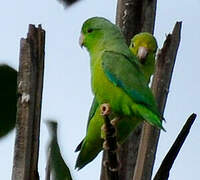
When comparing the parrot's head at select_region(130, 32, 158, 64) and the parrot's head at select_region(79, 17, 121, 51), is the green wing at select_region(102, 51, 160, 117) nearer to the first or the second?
the parrot's head at select_region(79, 17, 121, 51)

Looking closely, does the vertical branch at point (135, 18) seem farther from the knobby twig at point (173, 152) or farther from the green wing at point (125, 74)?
the knobby twig at point (173, 152)

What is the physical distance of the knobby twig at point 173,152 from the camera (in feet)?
4.80

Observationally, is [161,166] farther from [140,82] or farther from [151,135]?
[140,82]

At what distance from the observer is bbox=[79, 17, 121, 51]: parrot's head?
6.47 feet

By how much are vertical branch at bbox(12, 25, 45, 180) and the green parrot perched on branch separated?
12.5 inches

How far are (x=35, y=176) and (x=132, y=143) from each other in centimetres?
65

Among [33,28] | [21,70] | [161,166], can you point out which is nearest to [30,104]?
[21,70]

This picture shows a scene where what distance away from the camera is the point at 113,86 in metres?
1.77

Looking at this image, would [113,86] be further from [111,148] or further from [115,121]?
[111,148]

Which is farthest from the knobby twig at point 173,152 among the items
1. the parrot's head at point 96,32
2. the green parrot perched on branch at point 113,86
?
the parrot's head at point 96,32

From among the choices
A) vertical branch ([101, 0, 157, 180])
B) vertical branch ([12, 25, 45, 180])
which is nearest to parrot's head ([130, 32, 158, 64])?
vertical branch ([101, 0, 157, 180])

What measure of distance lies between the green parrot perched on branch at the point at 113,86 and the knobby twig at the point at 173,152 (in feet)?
0.30

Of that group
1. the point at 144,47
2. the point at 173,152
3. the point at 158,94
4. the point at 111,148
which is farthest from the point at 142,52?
the point at 111,148

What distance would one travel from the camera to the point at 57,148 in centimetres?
164
